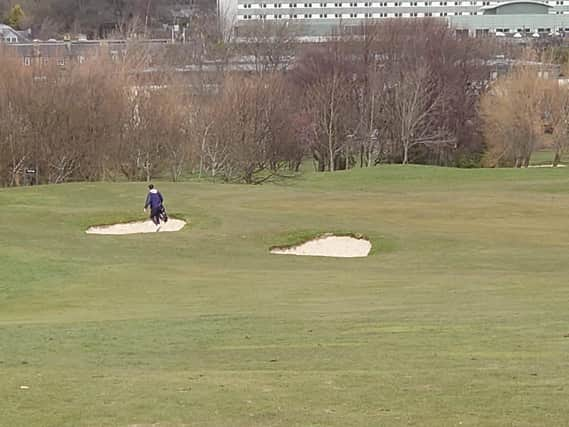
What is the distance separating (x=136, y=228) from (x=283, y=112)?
39255 millimetres

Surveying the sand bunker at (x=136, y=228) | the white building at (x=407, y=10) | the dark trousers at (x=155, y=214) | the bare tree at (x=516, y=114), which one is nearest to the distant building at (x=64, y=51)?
the bare tree at (x=516, y=114)

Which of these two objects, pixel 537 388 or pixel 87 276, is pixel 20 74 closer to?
pixel 87 276

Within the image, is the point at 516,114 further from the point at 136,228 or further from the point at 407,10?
the point at 407,10

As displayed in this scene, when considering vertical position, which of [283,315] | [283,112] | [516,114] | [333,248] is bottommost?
[333,248]

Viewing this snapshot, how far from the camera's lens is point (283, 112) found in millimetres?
76312

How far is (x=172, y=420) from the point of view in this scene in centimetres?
1028

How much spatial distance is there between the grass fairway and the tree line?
20.9 m

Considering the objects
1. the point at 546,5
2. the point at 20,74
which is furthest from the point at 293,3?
the point at 20,74

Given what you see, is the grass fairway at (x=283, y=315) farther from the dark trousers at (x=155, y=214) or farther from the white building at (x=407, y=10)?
the white building at (x=407, y=10)

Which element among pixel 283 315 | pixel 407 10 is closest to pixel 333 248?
pixel 283 315

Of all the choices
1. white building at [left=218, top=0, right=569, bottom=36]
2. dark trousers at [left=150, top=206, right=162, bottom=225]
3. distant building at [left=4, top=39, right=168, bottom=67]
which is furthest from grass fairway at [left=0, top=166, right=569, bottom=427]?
white building at [left=218, top=0, right=569, bottom=36]

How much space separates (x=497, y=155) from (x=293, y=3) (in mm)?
85629

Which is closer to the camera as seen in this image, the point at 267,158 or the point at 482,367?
the point at 482,367

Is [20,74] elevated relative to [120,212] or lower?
elevated
